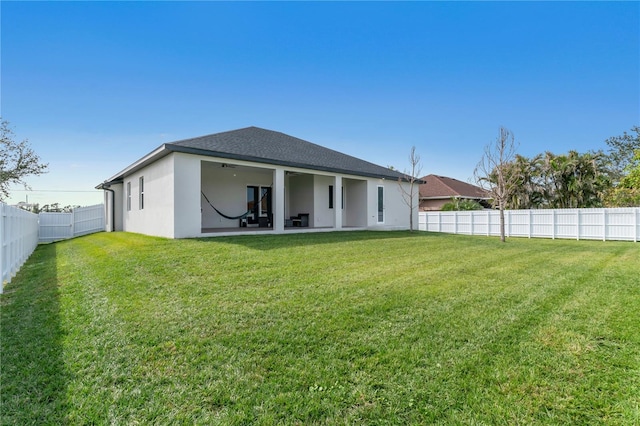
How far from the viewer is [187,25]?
35.7 ft

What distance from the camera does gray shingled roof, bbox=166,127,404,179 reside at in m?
10.2

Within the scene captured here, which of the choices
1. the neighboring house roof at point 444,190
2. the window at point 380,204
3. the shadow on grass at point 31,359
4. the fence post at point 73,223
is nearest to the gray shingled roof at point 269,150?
the window at point 380,204

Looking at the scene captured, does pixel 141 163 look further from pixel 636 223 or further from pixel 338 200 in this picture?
pixel 636 223

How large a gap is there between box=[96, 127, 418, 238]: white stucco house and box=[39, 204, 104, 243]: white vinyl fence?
89cm

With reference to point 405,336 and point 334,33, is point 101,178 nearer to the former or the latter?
point 334,33

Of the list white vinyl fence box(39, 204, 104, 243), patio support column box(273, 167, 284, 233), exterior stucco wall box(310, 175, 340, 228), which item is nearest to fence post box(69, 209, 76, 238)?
white vinyl fence box(39, 204, 104, 243)

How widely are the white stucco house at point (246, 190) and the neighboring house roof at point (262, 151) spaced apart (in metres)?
0.04

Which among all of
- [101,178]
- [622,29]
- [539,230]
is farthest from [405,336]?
[101,178]

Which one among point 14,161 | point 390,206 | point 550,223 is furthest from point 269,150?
point 14,161

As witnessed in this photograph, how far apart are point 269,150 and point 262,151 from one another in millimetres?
624

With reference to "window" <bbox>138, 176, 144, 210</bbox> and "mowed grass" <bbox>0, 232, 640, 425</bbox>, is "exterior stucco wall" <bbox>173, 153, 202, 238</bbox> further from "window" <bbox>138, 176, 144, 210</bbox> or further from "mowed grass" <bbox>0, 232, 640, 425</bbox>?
"window" <bbox>138, 176, 144, 210</bbox>

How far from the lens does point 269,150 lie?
41.6ft

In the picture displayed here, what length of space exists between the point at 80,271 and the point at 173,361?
17.4 feet

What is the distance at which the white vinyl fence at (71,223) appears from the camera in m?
15.3
